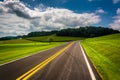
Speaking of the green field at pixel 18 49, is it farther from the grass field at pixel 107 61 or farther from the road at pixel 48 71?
the grass field at pixel 107 61

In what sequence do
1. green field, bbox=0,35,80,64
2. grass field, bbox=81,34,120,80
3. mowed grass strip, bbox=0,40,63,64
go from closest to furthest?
grass field, bbox=81,34,120,80, mowed grass strip, bbox=0,40,63,64, green field, bbox=0,35,80,64

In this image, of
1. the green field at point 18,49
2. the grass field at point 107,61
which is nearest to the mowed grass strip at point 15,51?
the green field at point 18,49

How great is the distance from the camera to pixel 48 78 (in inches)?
241

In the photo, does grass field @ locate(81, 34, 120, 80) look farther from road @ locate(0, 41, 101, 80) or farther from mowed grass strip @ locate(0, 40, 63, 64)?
mowed grass strip @ locate(0, 40, 63, 64)

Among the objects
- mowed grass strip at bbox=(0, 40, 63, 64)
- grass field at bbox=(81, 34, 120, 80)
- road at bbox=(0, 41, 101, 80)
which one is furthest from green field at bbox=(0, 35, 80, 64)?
grass field at bbox=(81, 34, 120, 80)

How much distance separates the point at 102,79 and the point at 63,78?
1.99m

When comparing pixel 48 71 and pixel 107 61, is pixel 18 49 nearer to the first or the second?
pixel 107 61

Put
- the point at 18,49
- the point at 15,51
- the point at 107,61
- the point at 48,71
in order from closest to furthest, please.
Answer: the point at 48,71
the point at 107,61
the point at 15,51
the point at 18,49

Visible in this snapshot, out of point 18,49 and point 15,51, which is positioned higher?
point 15,51

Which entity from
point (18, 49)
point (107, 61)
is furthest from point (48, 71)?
point (18, 49)

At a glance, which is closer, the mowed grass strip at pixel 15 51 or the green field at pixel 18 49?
the mowed grass strip at pixel 15 51

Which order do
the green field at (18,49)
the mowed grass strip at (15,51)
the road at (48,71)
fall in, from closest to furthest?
the road at (48,71), the mowed grass strip at (15,51), the green field at (18,49)

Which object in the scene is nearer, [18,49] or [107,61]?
A: [107,61]

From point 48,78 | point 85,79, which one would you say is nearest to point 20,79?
point 48,78
